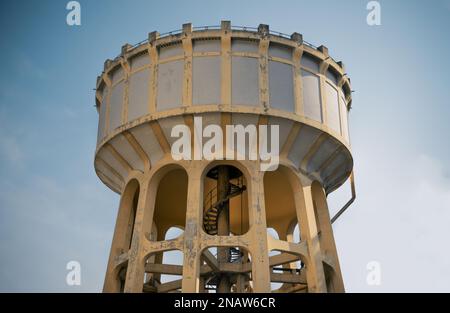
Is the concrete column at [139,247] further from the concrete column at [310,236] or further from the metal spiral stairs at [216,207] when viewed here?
the concrete column at [310,236]

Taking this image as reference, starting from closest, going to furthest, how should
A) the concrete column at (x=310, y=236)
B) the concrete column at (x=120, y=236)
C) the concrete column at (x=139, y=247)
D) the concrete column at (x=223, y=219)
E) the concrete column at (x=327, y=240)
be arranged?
the concrete column at (x=139, y=247), the concrete column at (x=310, y=236), the concrete column at (x=120, y=236), the concrete column at (x=327, y=240), the concrete column at (x=223, y=219)

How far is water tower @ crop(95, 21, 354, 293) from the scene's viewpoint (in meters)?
16.6

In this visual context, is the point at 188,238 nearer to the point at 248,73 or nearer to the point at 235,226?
the point at 248,73

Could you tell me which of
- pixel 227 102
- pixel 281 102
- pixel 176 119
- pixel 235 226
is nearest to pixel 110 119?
pixel 176 119

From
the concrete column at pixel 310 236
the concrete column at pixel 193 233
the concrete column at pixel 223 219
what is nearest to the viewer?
the concrete column at pixel 193 233

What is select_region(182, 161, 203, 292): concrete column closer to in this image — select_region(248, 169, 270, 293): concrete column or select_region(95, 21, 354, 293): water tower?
select_region(95, 21, 354, 293): water tower

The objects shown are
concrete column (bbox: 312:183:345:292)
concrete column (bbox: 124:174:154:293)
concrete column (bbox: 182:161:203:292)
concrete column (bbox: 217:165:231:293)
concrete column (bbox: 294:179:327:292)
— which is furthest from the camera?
concrete column (bbox: 217:165:231:293)

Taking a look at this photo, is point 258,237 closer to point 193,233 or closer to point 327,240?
point 193,233

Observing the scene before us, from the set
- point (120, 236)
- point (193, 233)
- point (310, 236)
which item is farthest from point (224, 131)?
point (120, 236)

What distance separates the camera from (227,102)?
1680cm

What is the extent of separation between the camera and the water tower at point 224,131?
16.6 meters

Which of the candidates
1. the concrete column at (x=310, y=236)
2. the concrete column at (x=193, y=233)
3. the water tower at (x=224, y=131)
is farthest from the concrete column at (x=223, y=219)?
the concrete column at (x=310, y=236)

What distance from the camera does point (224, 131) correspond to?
16953 mm

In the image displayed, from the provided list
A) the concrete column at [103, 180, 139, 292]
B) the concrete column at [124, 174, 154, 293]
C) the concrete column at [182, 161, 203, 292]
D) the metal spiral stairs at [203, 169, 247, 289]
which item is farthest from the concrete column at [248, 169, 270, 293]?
the concrete column at [103, 180, 139, 292]
